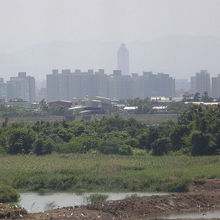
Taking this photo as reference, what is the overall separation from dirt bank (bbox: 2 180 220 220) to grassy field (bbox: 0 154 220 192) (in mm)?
2305

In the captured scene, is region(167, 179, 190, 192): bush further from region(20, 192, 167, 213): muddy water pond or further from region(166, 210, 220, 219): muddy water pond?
region(166, 210, 220, 219): muddy water pond

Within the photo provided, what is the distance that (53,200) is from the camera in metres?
24.1

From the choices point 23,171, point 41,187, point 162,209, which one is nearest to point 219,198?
point 162,209

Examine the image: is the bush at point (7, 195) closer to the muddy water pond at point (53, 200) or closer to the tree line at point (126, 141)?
the muddy water pond at point (53, 200)

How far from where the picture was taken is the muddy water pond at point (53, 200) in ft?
74.4

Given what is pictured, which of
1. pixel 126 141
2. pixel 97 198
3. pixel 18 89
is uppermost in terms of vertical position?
pixel 126 141

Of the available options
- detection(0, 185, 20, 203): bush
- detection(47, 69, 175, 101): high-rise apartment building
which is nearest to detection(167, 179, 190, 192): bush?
detection(0, 185, 20, 203): bush

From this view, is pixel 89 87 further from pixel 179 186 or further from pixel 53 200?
pixel 53 200

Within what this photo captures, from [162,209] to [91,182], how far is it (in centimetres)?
528

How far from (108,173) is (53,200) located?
4.18 metres

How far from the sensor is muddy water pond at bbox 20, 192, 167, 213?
22.7 m

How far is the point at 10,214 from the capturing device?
65.0ft

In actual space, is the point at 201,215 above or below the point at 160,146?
below

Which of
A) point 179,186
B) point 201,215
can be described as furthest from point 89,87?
point 201,215
